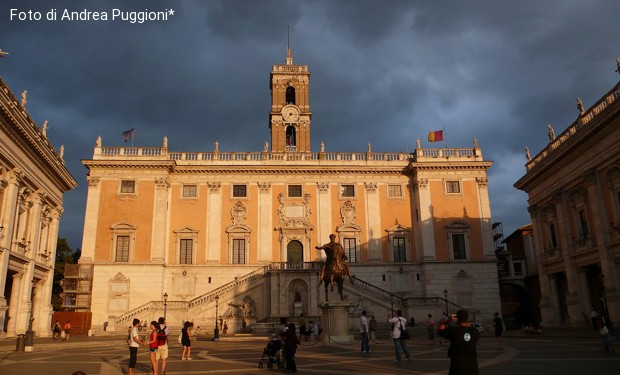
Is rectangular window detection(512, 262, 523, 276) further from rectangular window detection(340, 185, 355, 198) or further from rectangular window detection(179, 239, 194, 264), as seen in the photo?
rectangular window detection(179, 239, 194, 264)

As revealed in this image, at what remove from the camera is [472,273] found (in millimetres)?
43875

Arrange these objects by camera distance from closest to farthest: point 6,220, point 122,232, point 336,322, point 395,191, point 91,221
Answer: point 336,322 → point 6,220 → point 122,232 → point 91,221 → point 395,191

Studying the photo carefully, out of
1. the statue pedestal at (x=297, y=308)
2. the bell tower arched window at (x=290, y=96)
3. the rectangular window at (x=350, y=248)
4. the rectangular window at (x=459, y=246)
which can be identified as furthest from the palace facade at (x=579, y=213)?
the bell tower arched window at (x=290, y=96)

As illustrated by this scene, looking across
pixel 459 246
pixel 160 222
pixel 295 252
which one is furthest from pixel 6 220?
pixel 459 246

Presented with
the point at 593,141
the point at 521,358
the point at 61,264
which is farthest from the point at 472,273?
the point at 61,264

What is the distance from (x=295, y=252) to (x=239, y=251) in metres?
4.89

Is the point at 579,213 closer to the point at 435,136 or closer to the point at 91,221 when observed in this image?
the point at 435,136

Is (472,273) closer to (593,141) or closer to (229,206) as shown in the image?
(593,141)

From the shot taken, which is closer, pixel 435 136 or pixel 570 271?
pixel 570 271

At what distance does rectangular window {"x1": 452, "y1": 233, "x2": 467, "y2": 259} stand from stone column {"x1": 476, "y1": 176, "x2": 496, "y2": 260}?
1.75 metres

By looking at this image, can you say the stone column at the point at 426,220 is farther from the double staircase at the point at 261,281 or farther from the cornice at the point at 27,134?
the cornice at the point at 27,134

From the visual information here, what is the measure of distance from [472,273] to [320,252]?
13.3 metres

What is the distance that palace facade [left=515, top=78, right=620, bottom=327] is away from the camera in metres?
29.4

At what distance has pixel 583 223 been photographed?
111ft
